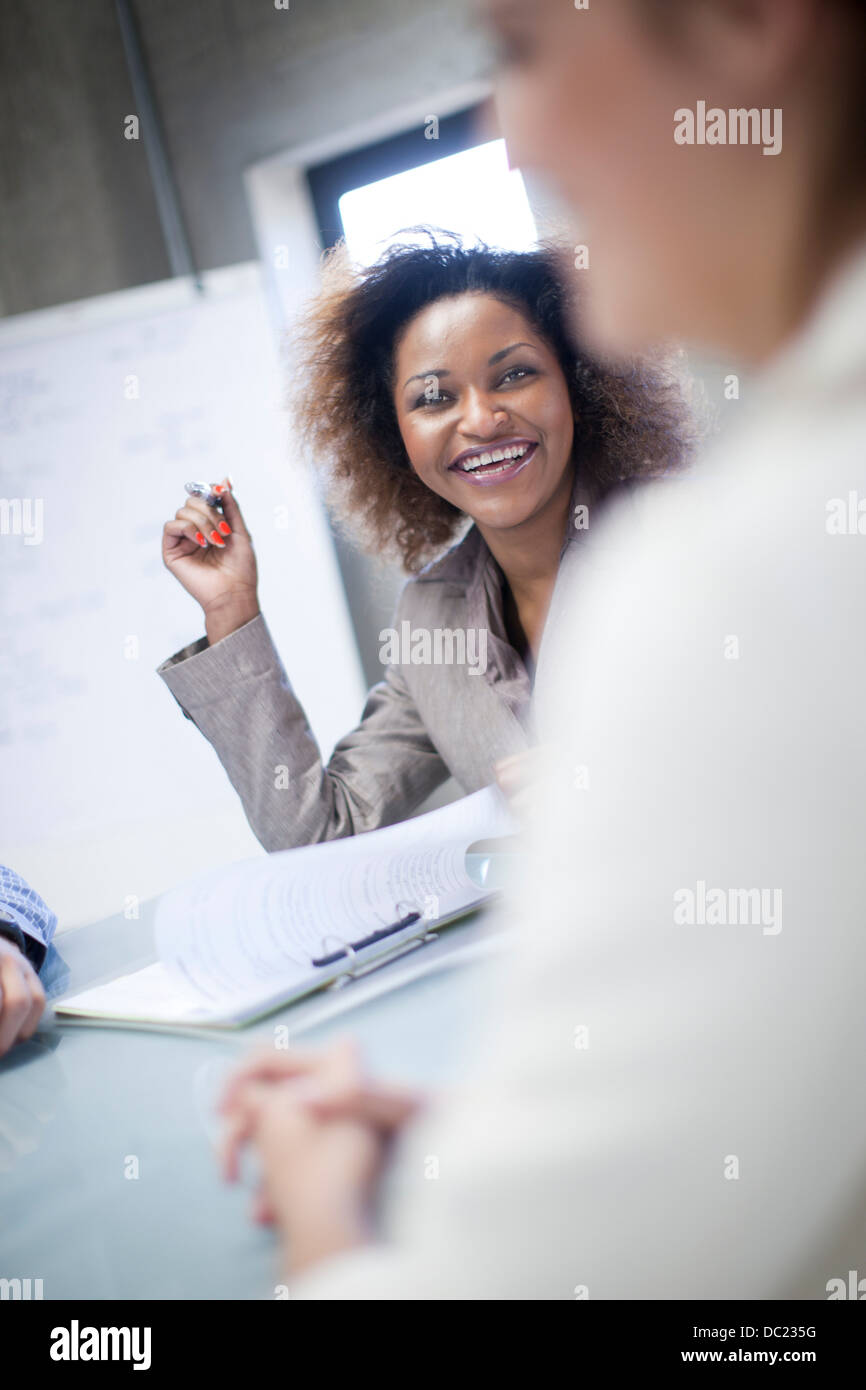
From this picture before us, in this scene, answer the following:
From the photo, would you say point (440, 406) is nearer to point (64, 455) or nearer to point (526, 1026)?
point (526, 1026)

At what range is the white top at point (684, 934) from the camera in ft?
0.86

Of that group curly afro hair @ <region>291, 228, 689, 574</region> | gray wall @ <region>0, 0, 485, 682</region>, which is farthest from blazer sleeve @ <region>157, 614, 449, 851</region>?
gray wall @ <region>0, 0, 485, 682</region>

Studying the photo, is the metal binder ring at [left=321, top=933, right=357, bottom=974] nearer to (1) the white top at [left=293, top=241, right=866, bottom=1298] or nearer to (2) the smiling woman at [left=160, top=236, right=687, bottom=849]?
(1) the white top at [left=293, top=241, right=866, bottom=1298]

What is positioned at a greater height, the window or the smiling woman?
the window

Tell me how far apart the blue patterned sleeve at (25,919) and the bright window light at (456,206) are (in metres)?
0.75

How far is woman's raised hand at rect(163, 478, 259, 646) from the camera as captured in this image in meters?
0.98

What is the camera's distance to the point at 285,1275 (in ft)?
1.12

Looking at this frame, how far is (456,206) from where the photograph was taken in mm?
1200

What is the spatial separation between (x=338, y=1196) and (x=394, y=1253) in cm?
5
